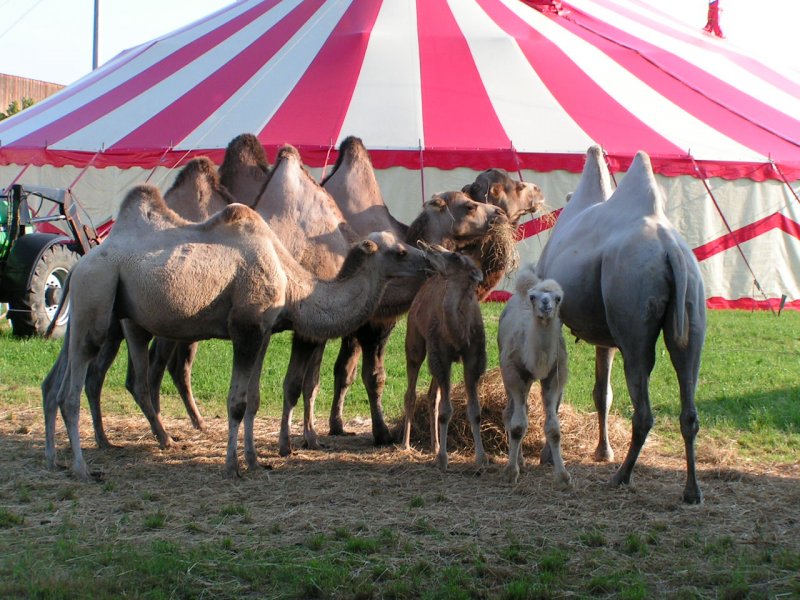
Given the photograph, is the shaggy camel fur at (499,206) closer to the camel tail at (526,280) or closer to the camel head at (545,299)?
the camel tail at (526,280)

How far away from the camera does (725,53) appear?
56.3ft

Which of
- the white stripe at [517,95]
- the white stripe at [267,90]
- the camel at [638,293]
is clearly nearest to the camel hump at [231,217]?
the camel at [638,293]

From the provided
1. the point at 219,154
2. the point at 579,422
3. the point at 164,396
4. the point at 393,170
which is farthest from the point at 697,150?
the point at 164,396

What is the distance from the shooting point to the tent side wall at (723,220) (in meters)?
13.5

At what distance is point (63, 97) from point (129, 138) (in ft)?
12.3

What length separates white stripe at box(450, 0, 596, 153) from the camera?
13523 millimetres

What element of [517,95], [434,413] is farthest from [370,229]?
[517,95]

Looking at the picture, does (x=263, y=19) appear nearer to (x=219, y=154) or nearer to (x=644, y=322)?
(x=219, y=154)

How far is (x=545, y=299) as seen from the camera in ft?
19.3

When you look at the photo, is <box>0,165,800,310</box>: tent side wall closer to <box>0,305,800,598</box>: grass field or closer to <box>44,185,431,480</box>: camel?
<box>0,305,800,598</box>: grass field

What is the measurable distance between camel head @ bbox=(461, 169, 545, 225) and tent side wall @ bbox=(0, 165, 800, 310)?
476 cm

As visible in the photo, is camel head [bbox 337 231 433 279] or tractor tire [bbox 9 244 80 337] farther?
tractor tire [bbox 9 244 80 337]

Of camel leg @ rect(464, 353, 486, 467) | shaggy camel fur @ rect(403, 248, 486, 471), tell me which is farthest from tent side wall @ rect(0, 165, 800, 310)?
camel leg @ rect(464, 353, 486, 467)

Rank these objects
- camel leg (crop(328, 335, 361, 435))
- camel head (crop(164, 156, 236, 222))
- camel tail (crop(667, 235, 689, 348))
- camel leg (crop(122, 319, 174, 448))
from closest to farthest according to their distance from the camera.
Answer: camel tail (crop(667, 235, 689, 348)) < camel leg (crop(122, 319, 174, 448)) < camel head (crop(164, 156, 236, 222)) < camel leg (crop(328, 335, 361, 435))
